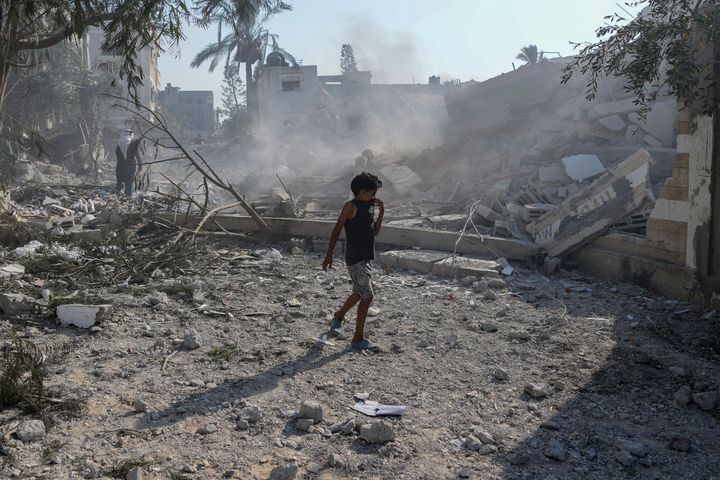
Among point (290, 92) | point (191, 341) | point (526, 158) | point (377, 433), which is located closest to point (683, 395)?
point (377, 433)

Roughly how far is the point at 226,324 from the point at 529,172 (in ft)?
30.3

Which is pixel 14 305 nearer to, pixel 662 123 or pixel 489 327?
pixel 489 327

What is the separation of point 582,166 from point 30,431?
10.6 m

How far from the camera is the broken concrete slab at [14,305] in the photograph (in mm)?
5547

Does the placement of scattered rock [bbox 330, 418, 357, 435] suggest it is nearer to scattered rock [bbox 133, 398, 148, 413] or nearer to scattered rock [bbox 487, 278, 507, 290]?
scattered rock [bbox 133, 398, 148, 413]

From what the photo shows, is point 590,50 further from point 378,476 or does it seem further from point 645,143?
point 645,143

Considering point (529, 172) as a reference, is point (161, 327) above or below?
below

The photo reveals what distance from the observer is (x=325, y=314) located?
609 cm

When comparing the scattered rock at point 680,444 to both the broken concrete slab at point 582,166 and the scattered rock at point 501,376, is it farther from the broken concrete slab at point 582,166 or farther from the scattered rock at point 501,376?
the broken concrete slab at point 582,166

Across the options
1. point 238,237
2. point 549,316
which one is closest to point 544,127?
point 238,237

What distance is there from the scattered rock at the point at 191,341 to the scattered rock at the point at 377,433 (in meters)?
2.01

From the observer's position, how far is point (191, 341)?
4.99 meters

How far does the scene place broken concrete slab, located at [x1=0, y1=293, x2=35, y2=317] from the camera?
555 cm

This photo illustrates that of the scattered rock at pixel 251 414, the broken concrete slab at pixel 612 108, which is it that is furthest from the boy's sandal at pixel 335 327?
the broken concrete slab at pixel 612 108
